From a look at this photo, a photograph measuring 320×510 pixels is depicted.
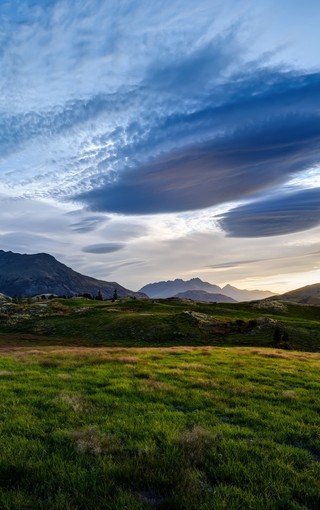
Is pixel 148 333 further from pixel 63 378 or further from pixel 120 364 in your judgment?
pixel 63 378

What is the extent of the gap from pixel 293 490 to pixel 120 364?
A: 56.6 ft

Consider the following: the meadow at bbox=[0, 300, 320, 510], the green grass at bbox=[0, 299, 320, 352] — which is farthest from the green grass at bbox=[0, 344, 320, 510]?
the green grass at bbox=[0, 299, 320, 352]

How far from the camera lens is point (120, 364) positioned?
23.2 meters

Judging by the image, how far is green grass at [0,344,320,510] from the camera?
6.59 meters

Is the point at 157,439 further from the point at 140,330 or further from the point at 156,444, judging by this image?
the point at 140,330

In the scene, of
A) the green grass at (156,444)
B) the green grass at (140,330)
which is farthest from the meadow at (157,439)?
the green grass at (140,330)

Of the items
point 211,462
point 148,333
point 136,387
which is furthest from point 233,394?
point 148,333

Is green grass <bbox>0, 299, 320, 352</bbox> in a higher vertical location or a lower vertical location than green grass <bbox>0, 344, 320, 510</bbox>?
lower

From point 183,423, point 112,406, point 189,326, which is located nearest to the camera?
point 183,423

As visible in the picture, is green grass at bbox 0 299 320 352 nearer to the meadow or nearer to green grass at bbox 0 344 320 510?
the meadow

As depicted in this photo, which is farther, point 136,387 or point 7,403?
point 136,387

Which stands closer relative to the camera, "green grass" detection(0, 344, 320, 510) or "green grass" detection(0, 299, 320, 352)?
"green grass" detection(0, 344, 320, 510)

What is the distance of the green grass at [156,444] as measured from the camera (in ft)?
21.6

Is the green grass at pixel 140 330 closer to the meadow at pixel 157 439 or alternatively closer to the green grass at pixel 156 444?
the meadow at pixel 157 439
